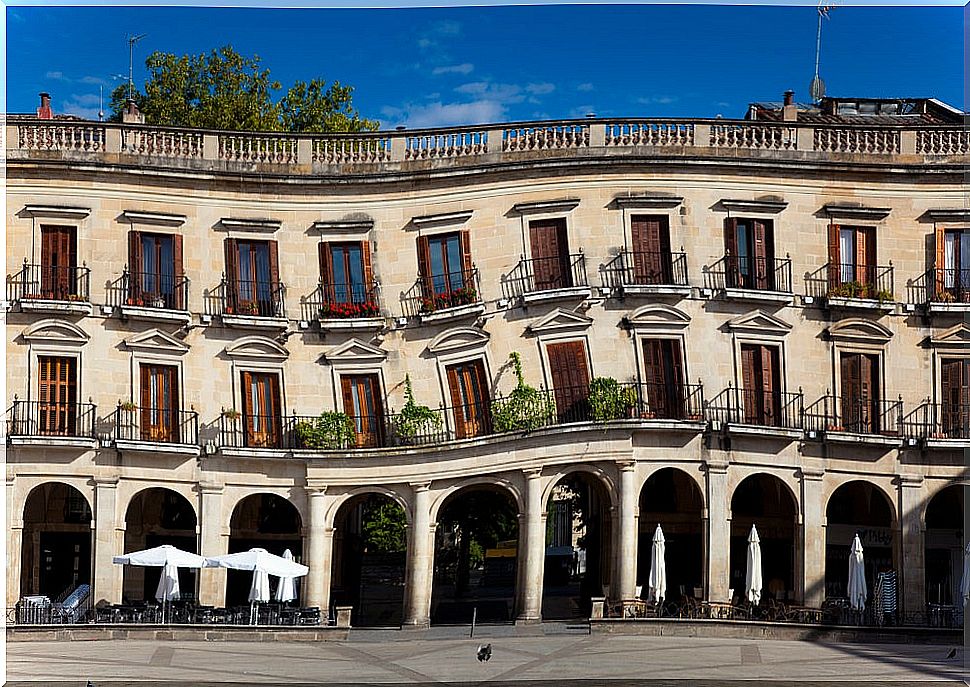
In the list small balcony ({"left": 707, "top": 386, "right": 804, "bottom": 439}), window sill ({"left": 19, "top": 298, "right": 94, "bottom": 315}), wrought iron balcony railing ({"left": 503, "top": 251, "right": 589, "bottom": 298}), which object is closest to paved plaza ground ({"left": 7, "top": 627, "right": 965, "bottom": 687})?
small balcony ({"left": 707, "top": 386, "right": 804, "bottom": 439})


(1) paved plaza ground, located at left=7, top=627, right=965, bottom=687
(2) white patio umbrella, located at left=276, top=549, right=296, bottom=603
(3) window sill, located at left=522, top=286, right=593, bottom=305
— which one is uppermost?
(3) window sill, located at left=522, top=286, right=593, bottom=305

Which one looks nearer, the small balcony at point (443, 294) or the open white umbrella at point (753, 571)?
the open white umbrella at point (753, 571)

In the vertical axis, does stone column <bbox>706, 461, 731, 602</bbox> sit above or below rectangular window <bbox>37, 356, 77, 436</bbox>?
below

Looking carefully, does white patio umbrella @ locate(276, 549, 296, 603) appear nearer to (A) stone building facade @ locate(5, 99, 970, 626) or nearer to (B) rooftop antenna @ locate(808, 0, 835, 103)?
(A) stone building facade @ locate(5, 99, 970, 626)

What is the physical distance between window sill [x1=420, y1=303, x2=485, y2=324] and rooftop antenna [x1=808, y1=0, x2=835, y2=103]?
10.8 feet

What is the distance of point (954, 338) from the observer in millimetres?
16203

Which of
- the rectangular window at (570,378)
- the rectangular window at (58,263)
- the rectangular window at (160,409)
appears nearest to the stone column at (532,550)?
the rectangular window at (570,378)

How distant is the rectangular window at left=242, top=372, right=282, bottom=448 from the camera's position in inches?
643

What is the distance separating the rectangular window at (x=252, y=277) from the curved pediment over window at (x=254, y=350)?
251 mm

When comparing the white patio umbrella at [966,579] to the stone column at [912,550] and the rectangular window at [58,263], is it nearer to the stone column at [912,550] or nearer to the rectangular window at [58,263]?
the stone column at [912,550]

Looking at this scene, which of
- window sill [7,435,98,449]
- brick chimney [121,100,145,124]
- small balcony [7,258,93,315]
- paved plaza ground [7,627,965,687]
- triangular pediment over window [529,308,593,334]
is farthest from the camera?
brick chimney [121,100,145,124]

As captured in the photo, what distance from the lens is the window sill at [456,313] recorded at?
16.2 m

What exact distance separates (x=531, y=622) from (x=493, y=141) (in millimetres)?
4037

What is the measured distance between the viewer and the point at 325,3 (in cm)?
1570
